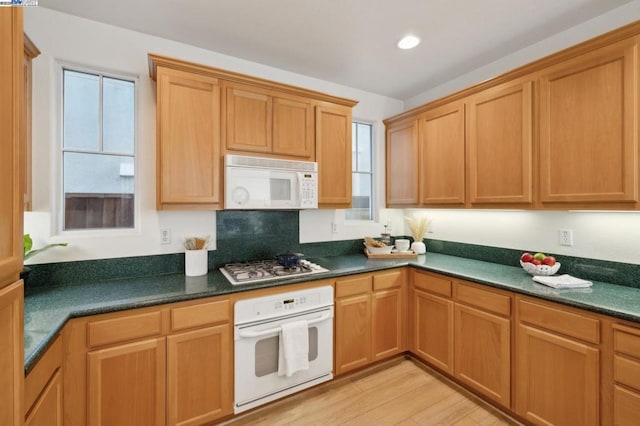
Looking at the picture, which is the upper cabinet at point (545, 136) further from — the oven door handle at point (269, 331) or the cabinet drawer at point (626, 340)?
the oven door handle at point (269, 331)

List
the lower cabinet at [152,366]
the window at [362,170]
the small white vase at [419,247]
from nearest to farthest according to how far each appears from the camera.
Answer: the lower cabinet at [152,366] → the small white vase at [419,247] → the window at [362,170]

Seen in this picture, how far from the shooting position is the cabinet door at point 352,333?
232cm

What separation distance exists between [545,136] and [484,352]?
1572 millimetres

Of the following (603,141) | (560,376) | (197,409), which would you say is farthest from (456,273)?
(197,409)

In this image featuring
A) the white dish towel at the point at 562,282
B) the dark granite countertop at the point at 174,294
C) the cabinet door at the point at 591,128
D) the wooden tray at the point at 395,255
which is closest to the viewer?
the dark granite countertop at the point at 174,294

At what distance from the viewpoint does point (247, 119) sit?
2229mm

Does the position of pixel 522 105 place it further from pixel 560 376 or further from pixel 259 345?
pixel 259 345

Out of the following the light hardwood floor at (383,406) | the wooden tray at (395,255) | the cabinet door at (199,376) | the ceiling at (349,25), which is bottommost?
the light hardwood floor at (383,406)

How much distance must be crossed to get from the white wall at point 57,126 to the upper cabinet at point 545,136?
1948 millimetres

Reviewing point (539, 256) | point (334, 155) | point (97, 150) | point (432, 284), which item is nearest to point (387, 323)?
point (432, 284)

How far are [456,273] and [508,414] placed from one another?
3.20 feet

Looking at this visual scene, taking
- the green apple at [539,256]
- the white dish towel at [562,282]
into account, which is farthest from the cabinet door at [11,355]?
the green apple at [539,256]

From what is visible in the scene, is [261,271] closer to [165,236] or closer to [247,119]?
[165,236]

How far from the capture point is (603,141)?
1720 mm
